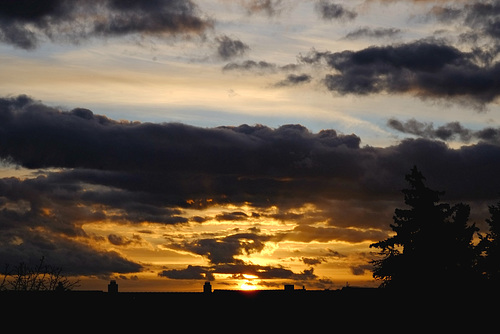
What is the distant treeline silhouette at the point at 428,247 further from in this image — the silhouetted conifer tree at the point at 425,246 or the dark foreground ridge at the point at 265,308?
the dark foreground ridge at the point at 265,308

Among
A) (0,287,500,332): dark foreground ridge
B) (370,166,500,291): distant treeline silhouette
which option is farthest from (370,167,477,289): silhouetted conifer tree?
(0,287,500,332): dark foreground ridge

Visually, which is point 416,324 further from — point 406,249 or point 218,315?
point 406,249

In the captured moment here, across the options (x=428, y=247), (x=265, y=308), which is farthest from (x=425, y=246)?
(x=265, y=308)

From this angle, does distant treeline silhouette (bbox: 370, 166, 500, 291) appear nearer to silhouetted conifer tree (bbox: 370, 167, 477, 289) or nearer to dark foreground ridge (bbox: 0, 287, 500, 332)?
silhouetted conifer tree (bbox: 370, 167, 477, 289)

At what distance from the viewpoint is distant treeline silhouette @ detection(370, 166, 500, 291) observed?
192 feet

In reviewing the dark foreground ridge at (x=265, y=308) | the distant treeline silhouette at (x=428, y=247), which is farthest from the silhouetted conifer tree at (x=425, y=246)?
the dark foreground ridge at (x=265, y=308)

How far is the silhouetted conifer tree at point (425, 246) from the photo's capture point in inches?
2304

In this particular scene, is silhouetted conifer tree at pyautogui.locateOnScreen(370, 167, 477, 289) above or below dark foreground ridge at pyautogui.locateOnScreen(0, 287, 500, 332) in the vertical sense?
above

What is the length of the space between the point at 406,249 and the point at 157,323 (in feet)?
90.7

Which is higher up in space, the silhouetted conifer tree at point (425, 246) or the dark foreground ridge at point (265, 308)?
the silhouetted conifer tree at point (425, 246)

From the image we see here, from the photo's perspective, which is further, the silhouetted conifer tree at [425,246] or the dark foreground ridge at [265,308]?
the silhouetted conifer tree at [425,246]

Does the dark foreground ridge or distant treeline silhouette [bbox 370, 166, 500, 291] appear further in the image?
distant treeline silhouette [bbox 370, 166, 500, 291]

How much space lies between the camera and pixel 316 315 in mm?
40500

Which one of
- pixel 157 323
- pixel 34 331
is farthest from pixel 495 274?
pixel 34 331
